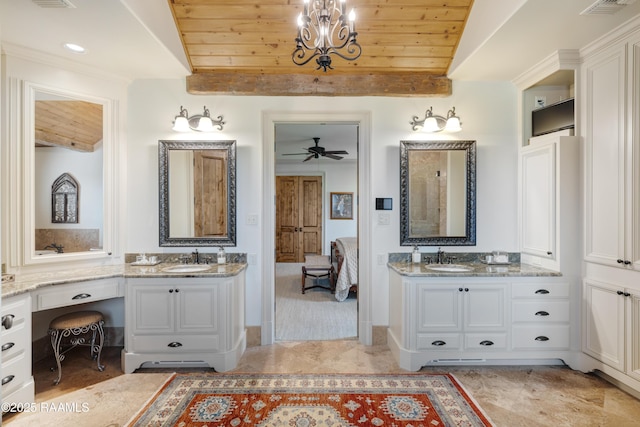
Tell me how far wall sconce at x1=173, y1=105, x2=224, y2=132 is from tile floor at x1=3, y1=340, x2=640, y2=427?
217cm

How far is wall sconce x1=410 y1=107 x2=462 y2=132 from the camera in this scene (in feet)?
10.1

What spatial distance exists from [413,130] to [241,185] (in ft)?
5.90

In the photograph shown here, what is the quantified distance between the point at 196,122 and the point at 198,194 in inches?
27.5

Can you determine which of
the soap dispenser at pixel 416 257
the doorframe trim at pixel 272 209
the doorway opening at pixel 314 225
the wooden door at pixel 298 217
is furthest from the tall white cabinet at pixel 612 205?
the wooden door at pixel 298 217

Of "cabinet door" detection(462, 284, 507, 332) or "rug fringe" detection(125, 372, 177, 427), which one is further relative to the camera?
"cabinet door" detection(462, 284, 507, 332)

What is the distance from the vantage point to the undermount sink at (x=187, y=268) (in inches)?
107

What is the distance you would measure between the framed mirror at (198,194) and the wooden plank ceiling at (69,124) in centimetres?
60

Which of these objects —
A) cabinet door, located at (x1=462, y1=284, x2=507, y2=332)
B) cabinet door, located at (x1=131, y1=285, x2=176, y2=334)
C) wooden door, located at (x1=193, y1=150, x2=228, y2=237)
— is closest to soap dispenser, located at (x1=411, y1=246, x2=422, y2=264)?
cabinet door, located at (x1=462, y1=284, x2=507, y2=332)

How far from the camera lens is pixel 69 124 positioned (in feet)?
9.14

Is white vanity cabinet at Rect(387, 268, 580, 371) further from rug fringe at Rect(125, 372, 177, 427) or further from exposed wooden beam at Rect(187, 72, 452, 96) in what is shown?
rug fringe at Rect(125, 372, 177, 427)

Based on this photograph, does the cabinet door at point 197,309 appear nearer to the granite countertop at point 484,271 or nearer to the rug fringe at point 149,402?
the rug fringe at point 149,402

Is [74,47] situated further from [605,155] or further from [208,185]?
[605,155]

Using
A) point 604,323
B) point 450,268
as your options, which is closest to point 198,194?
point 450,268

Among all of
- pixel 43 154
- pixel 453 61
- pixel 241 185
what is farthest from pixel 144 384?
pixel 453 61
